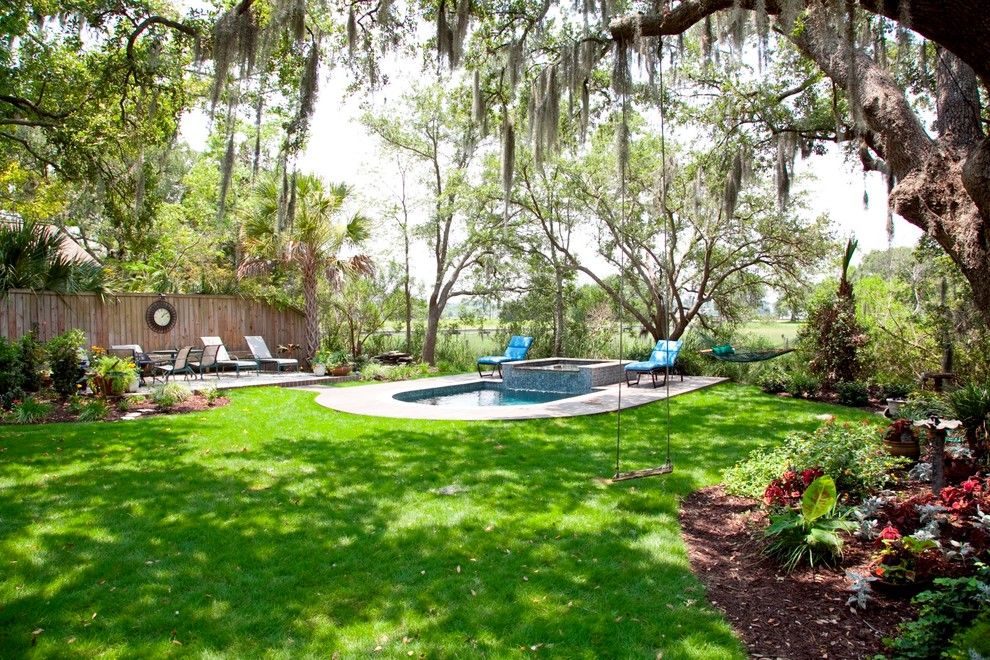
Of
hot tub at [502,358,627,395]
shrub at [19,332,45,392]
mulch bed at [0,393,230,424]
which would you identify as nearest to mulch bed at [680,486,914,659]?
mulch bed at [0,393,230,424]

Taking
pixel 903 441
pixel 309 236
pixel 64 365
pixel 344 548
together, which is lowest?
pixel 344 548

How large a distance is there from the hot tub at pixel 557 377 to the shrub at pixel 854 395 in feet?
11.2

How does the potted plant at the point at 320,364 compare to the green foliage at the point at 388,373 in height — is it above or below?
above

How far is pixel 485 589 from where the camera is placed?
9.41ft

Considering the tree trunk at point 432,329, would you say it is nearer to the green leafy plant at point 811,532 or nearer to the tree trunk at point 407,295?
the tree trunk at point 407,295

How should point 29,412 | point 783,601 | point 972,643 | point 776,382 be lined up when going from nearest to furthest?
point 972,643, point 783,601, point 29,412, point 776,382

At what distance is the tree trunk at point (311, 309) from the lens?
13.1 meters

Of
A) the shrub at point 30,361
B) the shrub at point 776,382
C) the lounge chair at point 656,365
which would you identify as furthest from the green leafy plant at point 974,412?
the shrub at point 30,361

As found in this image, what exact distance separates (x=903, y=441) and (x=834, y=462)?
1.00 meters

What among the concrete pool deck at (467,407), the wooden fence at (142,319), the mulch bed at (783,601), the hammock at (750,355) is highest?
the wooden fence at (142,319)

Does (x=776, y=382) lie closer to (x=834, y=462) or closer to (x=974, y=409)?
(x=974, y=409)

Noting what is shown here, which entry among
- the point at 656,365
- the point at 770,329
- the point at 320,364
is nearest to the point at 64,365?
the point at 320,364

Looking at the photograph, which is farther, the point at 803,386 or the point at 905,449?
the point at 803,386

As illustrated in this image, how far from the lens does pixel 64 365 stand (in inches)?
309
